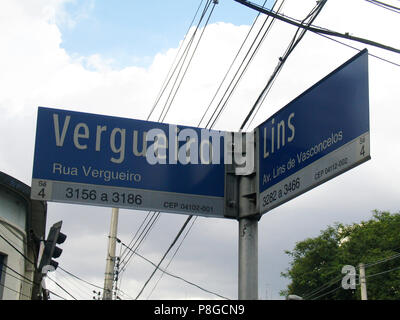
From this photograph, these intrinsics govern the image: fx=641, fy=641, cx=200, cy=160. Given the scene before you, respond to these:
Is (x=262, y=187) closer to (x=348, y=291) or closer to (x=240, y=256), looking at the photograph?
(x=240, y=256)

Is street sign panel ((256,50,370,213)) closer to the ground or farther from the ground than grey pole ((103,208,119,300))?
closer to the ground

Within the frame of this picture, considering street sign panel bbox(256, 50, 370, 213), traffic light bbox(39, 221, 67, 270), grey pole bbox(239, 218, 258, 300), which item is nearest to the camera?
street sign panel bbox(256, 50, 370, 213)

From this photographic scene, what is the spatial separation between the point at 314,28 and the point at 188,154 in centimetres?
202

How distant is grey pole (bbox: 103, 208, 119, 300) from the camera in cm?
2125

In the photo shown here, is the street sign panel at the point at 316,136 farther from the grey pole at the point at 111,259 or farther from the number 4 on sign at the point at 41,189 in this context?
the grey pole at the point at 111,259

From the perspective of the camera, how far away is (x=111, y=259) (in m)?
21.8

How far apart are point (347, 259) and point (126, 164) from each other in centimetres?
5189

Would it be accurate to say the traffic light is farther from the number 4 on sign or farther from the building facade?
Result: the number 4 on sign

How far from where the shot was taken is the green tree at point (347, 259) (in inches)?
1973

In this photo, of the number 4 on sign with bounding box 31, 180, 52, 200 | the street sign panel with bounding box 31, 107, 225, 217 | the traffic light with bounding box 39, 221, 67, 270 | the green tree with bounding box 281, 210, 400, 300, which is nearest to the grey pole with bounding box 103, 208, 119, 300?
the traffic light with bounding box 39, 221, 67, 270

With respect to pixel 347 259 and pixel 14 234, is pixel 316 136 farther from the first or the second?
pixel 347 259

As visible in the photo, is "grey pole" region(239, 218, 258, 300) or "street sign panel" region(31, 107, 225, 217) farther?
"street sign panel" region(31, 107, 225, 217)

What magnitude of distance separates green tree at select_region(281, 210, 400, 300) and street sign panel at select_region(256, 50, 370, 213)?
149ft

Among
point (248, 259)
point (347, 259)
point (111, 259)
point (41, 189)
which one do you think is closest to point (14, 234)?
point (111, 259)
